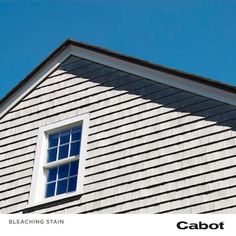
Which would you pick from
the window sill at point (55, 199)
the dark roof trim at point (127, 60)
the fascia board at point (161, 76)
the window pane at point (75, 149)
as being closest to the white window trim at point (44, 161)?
the window sill at point (55, 199)

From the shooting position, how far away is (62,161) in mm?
12672

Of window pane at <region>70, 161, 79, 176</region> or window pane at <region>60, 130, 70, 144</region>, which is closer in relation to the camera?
window pane at <region>70, 161, 79, 176</region>

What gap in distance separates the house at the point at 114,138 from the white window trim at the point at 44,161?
20 millimetres

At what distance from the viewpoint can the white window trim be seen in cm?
1202

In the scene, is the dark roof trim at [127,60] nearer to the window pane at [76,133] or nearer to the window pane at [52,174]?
the window pane at [76,133]

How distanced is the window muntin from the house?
0.02 meters

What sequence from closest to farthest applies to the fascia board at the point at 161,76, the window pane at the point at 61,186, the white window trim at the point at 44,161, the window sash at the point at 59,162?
the fascia board at the point at 161,76 < the white window trim at the point at 44,161 < the window pane at the point at 61,186 < the window sash at the point at 59,162

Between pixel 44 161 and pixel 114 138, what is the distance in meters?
1.49

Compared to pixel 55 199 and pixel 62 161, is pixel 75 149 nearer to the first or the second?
pixel 62 161

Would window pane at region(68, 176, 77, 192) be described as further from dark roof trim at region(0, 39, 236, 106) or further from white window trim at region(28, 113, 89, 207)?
dark roof trim at region(0, 39, 236, 106)

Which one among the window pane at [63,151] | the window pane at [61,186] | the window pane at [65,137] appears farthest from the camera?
the window pane at [65,137]

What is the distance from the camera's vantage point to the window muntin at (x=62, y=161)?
12.4 m
